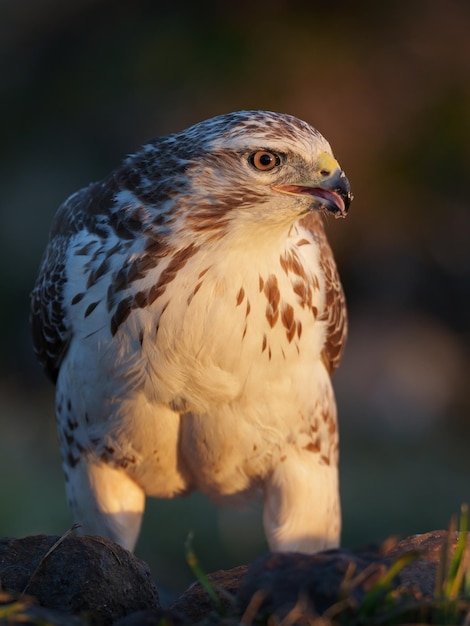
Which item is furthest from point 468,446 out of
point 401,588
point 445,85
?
point 401,588

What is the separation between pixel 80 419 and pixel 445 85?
30.4ft

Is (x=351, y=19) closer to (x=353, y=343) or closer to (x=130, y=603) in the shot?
(x=353, y=343)

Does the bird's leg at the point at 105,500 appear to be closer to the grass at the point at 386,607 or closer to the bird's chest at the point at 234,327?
the bird's chest at the point at 234,327

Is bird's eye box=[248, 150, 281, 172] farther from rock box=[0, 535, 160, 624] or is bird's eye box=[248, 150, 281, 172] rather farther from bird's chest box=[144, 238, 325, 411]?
rock box=[0, 535, 160, 624]

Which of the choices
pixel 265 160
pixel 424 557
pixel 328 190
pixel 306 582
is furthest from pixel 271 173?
pixel 306 582

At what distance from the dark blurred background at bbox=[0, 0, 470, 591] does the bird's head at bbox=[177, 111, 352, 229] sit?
6.45m

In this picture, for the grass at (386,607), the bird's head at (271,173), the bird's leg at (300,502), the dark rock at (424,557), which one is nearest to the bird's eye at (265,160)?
the bird's head at (271,173)

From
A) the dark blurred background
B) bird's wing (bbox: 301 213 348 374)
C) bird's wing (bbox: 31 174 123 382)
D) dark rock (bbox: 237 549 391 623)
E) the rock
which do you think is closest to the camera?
dark rock (bbox: 237 549 391 623)

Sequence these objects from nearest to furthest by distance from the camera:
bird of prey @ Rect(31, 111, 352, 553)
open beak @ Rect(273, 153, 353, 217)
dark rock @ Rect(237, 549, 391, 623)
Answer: dark rock @ Rect(237, 549, 391, 623) → open beak @ Rect(273, 153, 353, 217) → bird of prey @ Rect(31, 111, 352, 553)

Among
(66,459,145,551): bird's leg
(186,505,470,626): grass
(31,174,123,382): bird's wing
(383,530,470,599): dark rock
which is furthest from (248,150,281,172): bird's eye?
(186,505,470,626): grass

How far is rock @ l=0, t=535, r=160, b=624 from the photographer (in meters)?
4.36

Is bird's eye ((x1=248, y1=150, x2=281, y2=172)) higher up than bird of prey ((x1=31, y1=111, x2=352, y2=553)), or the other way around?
bird's eye ((x1=248, y1=150, x2=281, y2=172))

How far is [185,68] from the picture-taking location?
1411cm

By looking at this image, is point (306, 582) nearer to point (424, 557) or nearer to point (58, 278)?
point (424, 557)
